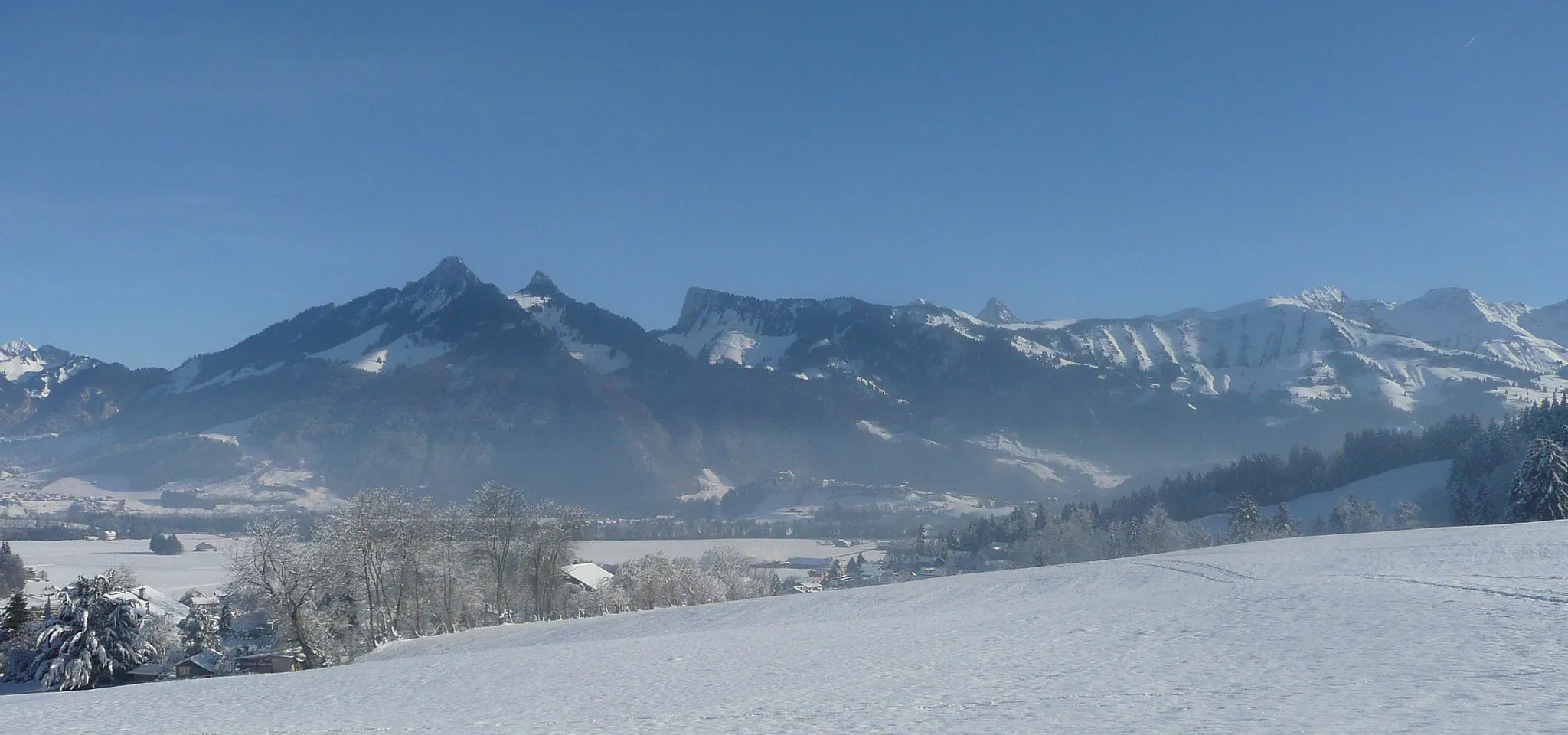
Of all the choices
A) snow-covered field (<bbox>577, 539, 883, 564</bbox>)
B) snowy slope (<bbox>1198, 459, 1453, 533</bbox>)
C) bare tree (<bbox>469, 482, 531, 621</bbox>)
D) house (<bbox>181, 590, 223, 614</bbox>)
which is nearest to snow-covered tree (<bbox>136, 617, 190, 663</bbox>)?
house (<bbox>181, 590, 223, 614</bbox>)

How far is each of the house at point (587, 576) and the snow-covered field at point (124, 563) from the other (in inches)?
1113

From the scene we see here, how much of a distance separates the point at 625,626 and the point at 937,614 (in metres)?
16.3

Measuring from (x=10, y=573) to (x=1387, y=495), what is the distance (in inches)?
6058

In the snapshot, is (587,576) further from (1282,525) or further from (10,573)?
(1282,525)

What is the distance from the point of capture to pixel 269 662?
2092 inches

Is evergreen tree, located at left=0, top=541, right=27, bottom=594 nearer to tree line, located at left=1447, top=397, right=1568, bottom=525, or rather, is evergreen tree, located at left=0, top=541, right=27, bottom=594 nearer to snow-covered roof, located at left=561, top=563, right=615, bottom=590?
snow-covered roof, located at left=561, top=563, right=615, bottom=590

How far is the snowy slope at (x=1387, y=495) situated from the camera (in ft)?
360

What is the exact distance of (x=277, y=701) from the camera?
23516 mm

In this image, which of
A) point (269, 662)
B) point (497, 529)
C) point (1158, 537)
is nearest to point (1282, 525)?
point (1158, 537)

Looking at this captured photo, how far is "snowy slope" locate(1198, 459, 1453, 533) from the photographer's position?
109625 mm

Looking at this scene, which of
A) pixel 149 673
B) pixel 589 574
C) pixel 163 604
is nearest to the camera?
pixel 149 673

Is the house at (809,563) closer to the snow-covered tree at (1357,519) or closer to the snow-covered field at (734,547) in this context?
the snow-covered field at (734,547)

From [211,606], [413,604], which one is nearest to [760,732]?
[413,604]

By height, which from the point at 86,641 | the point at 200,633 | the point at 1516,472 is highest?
the point at 1516,472
